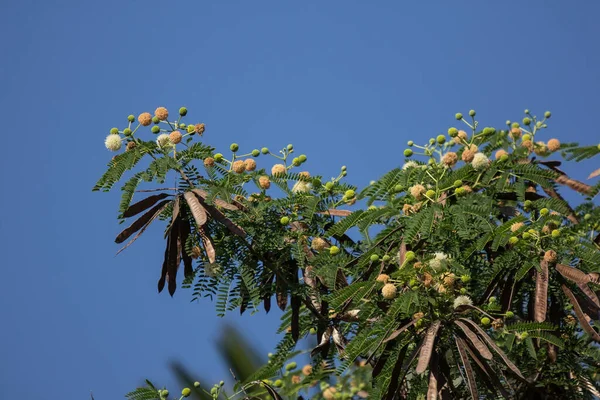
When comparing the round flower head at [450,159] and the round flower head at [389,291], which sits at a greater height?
the round flower head at [450,159]

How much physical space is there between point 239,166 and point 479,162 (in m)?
1.19

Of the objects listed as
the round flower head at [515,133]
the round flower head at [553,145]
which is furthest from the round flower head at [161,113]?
the round flower head at [553,145]

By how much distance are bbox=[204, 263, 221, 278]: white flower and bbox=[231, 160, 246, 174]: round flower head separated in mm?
499

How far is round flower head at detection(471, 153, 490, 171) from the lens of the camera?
5062 mm

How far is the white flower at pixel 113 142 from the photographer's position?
4.77 m

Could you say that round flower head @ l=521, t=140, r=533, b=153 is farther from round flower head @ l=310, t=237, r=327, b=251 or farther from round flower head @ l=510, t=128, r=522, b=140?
round flower head @ l=310, t=237, r=327, b=251

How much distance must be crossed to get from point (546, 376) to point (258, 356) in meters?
1.90

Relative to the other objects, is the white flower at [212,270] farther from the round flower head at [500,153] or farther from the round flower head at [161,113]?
the round flower head at [500,153]

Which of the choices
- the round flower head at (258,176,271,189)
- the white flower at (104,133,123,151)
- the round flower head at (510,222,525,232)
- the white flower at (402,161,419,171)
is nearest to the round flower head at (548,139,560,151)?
the white flower at (402,161,419,171)

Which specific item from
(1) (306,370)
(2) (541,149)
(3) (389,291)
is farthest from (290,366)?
(2) (541,149)

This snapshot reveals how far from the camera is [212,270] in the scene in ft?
15.7

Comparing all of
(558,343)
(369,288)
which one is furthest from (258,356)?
(558,343)

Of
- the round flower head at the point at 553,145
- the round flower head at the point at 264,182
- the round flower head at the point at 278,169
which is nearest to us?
the round flower head at the point at 264,182

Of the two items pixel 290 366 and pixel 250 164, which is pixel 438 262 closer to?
pixel 290 366
